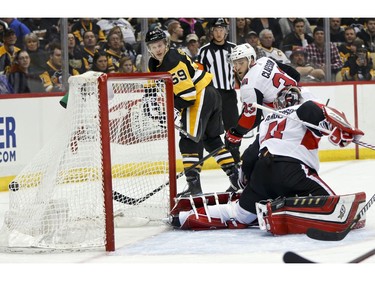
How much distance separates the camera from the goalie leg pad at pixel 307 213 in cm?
462

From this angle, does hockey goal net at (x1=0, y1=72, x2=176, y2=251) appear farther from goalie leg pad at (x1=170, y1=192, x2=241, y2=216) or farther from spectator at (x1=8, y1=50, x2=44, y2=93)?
spectator at (x1=8, y1=50, x2=44, y2=93)

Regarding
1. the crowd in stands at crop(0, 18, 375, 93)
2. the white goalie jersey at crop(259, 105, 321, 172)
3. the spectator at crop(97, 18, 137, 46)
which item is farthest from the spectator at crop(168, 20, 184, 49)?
the white goalie jersey at crop(259, 105, 321, 172)

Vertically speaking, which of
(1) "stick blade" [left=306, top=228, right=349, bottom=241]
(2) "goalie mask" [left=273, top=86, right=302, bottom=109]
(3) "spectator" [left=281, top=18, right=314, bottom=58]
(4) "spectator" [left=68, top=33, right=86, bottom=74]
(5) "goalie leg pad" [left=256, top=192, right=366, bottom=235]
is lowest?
(1) "stick blade" [left=306, top=228, right=349, bottom=241]

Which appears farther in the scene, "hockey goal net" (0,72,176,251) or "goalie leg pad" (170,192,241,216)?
"goalie leg pad" (170,192,241,216)

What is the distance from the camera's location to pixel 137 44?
841 cm

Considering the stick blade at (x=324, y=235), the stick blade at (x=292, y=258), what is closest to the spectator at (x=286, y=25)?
the stick blade at (x=324, y=235)

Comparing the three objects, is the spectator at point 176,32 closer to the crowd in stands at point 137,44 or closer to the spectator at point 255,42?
the crowd in stands at point 137,44

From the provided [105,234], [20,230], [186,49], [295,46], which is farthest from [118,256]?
[295,46]

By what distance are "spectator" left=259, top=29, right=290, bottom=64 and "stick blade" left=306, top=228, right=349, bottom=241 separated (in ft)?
15.3

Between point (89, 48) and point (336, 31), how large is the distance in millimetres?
2393

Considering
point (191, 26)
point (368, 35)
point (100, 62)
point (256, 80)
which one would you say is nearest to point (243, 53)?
point (256, 80)

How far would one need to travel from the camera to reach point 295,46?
909cm

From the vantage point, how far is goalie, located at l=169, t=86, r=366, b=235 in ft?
15.2

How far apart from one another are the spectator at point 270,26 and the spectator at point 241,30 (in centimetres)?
8
